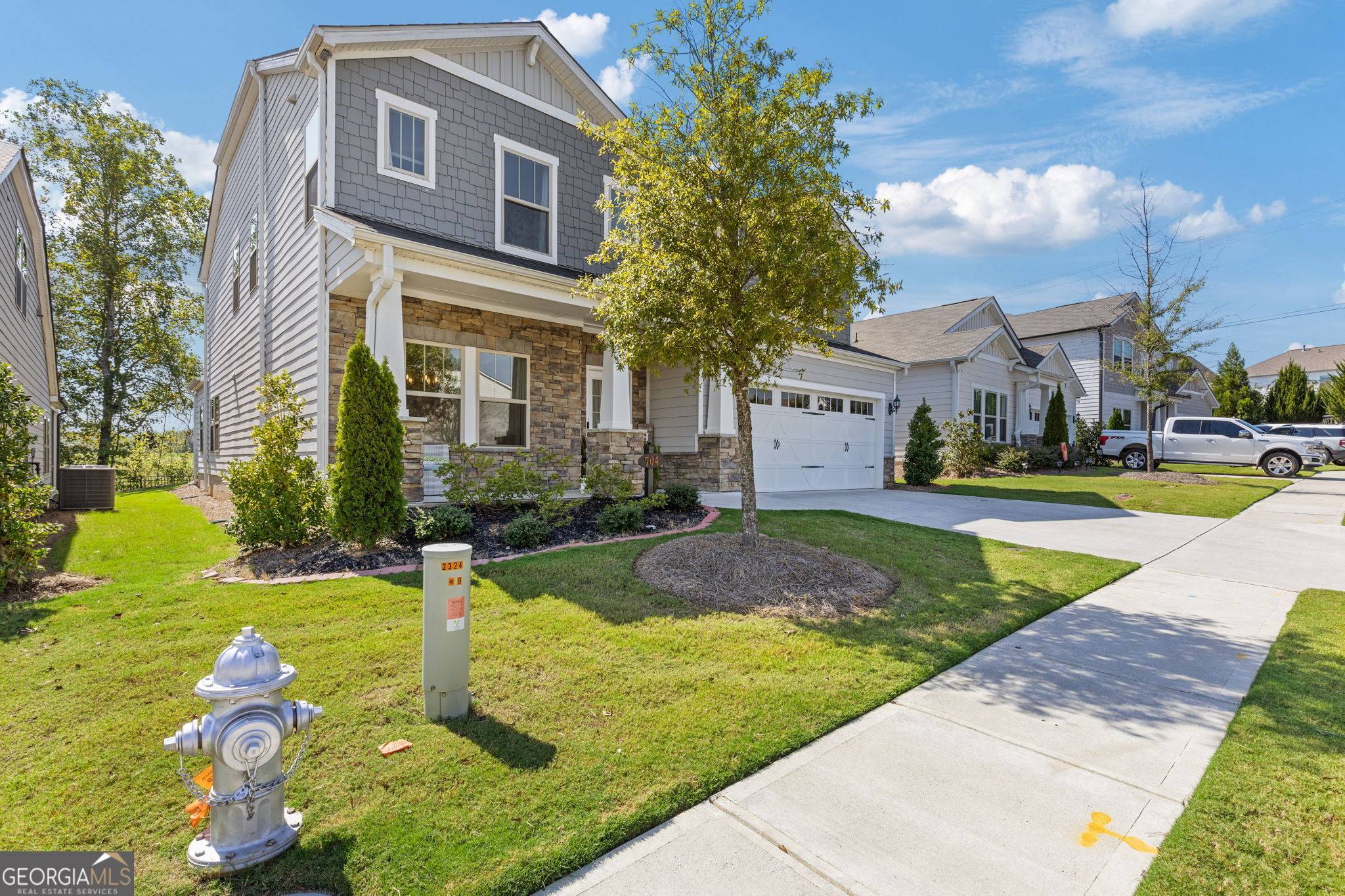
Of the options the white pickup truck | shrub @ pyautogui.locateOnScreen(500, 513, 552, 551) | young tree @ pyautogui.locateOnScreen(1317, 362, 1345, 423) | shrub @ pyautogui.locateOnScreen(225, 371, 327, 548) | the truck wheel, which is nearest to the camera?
shrub @ pyautogui.locateOnScreen(225, 371, 327, 548)

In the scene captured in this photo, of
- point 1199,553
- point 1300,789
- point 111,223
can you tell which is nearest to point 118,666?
point 1300,789

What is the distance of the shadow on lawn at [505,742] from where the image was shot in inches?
110

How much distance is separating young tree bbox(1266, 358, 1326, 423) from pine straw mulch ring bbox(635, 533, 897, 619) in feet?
143

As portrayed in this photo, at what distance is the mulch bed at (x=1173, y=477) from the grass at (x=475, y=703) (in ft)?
43.1

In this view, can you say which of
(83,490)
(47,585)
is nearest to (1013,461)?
(47,585)

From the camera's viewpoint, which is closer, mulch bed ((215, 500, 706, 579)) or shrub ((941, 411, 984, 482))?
mulch bed ((215, 500, 706, 579))

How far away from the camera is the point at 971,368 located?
67.4 ft

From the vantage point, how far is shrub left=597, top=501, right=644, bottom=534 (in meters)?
7.68

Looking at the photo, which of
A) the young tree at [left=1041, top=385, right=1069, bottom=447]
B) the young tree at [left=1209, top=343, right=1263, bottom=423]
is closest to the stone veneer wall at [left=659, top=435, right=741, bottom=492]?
the young tree at [left=1041, top=385, right=1069, bottom=447]

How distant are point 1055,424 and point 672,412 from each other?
1652 cm

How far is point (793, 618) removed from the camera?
4.81m

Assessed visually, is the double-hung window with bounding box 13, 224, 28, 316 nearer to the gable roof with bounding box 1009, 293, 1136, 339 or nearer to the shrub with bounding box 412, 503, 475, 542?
the shrub with bounding box 412, 503, 475, 542

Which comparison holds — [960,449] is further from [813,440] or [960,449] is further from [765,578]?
[765,578]

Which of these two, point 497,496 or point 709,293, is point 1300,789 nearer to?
point 709,293
